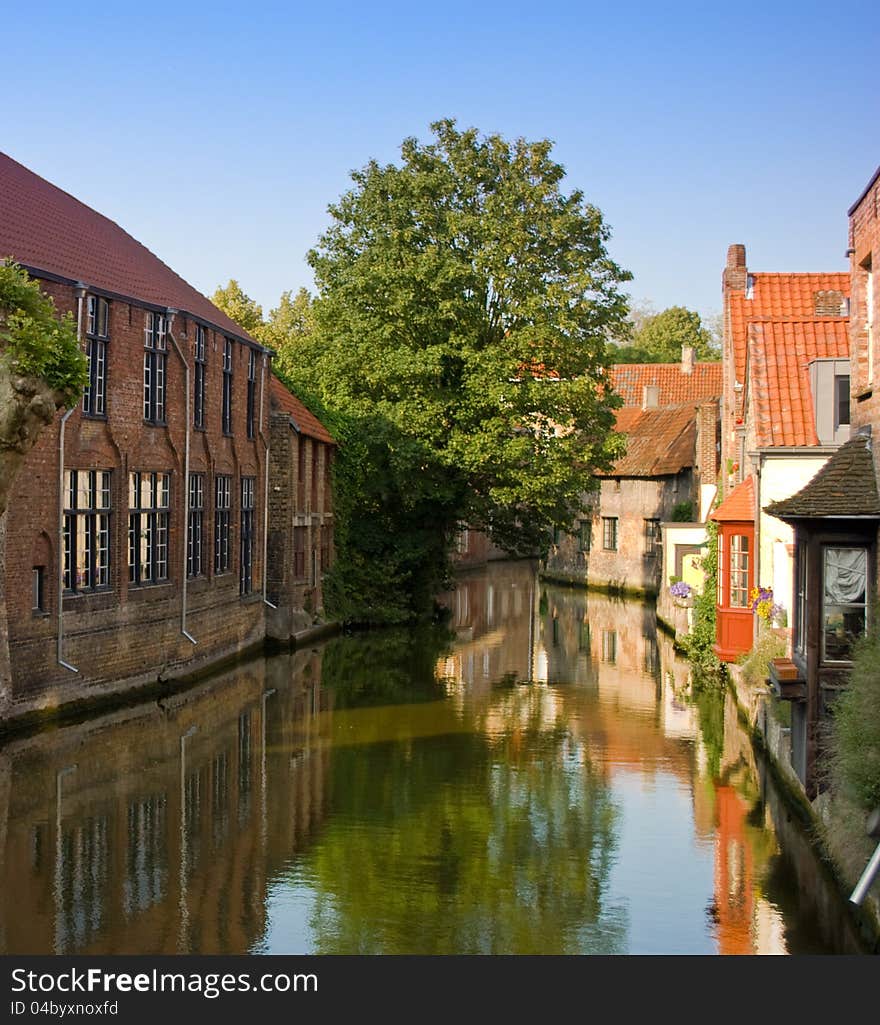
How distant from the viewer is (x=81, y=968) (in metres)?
10.2

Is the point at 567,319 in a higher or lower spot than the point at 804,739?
higher

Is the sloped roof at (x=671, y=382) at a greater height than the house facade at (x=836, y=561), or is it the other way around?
the sloped roof at (x=671, y=382)

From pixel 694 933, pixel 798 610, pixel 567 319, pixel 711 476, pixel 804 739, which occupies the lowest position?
pixel 694 933

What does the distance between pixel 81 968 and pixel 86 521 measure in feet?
43.6

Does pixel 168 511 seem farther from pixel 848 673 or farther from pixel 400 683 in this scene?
pixel 848 673

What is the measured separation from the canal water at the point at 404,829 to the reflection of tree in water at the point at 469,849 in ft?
0.13

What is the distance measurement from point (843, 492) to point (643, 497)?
36.8 m

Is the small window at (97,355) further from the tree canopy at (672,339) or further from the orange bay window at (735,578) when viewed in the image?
the tree canopy at (672,339)

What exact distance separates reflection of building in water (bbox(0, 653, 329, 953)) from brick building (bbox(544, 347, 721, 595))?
2526 centimetres

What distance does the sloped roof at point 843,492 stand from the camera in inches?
579

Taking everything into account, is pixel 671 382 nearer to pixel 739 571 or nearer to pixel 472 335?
pixel 472 335

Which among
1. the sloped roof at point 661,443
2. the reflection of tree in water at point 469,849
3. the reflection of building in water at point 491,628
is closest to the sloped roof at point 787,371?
the reflection of tree in water at point 469,849

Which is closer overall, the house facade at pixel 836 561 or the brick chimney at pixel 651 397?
the house facade at pixel 836 561

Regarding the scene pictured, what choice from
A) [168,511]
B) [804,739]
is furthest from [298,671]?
[804,739]
